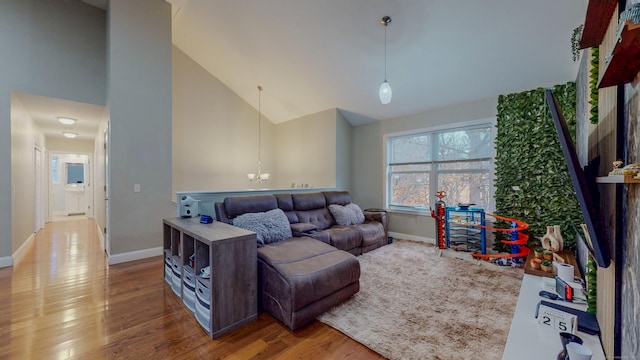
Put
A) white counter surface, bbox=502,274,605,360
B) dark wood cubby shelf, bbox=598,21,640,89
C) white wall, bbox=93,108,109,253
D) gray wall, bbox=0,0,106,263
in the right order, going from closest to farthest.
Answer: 1. dark wood cubby shelf, bbox=598,21,640,89
2. white counter surface, bbox=502,274,605,360
3. gray wall, bbox=0,0,106,263
4. white wall, bbox=93,108,109,253

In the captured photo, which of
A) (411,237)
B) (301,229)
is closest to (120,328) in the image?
→ (301,229)

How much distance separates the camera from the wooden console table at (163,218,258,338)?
201cm

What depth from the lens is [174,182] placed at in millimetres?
A: 5465

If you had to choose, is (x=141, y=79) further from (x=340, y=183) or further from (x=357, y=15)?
(x=340, y=183)

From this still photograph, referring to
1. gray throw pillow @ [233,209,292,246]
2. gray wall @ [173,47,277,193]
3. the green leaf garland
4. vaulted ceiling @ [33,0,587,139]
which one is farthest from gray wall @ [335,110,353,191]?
the green leaf garland

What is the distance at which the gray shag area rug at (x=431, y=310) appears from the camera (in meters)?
1.89

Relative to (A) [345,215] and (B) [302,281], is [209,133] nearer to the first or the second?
(A) [345,215]

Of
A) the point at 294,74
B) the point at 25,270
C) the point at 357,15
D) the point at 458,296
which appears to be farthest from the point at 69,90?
the point at 458,296

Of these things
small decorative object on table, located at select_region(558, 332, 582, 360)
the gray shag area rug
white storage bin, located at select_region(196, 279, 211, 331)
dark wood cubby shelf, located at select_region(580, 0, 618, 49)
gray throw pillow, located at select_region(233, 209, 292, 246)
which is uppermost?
dark wood cubby shelf, located at select_region(580, 0, 618, 49)

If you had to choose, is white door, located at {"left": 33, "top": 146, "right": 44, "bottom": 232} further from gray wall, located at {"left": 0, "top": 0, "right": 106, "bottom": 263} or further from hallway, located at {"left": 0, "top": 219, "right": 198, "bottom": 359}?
hallway, located at {"left": 0, "top": 219, "right": 198, "bottom": 359}

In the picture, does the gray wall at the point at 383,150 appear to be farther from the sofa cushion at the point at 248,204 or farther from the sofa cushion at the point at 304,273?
the sofa cushion at the point at 304,273

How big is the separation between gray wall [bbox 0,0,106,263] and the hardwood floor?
5.43ft

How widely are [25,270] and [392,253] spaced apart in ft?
17.1

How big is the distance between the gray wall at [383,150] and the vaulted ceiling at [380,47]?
0.16 m
